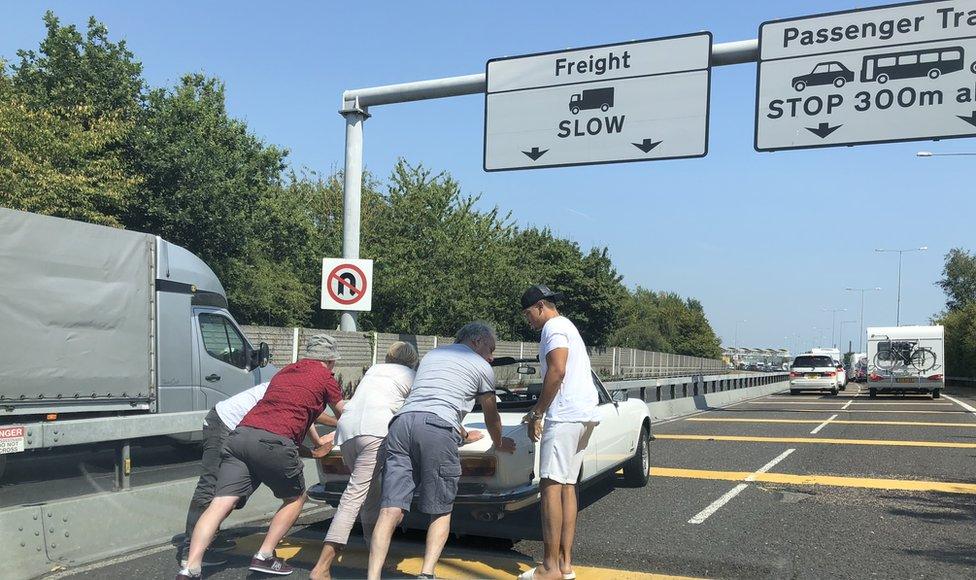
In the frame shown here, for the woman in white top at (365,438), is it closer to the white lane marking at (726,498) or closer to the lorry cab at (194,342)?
the white lane marking at (726,498)

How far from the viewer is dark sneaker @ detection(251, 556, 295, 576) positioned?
18.2 feet

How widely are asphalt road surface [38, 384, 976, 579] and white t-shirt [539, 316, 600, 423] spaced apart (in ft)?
3.80

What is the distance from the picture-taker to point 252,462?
5.43m

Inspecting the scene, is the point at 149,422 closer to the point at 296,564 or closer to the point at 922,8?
the point at 296,564

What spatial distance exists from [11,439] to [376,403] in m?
2.44

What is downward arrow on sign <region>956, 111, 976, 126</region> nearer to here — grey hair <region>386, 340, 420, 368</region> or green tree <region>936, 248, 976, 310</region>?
grey hair <region>386, 340, 420, 368</region>

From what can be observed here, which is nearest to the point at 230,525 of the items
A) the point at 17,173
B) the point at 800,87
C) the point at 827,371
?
the point at 800,87

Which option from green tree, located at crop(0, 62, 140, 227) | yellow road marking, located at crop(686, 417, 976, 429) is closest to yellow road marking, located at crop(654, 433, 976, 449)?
yellow road marking, located at crop(686, 417, 976, 429)

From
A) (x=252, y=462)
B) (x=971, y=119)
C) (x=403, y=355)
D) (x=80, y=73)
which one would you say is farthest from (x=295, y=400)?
(x=80, y=73)

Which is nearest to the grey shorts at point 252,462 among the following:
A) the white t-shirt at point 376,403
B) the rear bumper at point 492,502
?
the white t-shirt at point 376,403

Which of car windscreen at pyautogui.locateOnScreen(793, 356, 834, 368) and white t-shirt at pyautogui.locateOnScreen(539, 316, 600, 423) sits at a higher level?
white t-shirt at pyautogui.locateOnScreen(539, 316, 600, 423)

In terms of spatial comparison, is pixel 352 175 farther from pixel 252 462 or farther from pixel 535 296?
pixel 252 462

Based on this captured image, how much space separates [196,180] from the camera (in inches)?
1142

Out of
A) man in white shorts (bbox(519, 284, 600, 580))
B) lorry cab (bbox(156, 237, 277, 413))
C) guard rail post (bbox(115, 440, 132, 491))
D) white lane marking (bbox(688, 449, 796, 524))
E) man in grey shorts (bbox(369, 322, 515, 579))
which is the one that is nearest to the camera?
man in grey shorts (bbox(369, 322, 515, 579))
